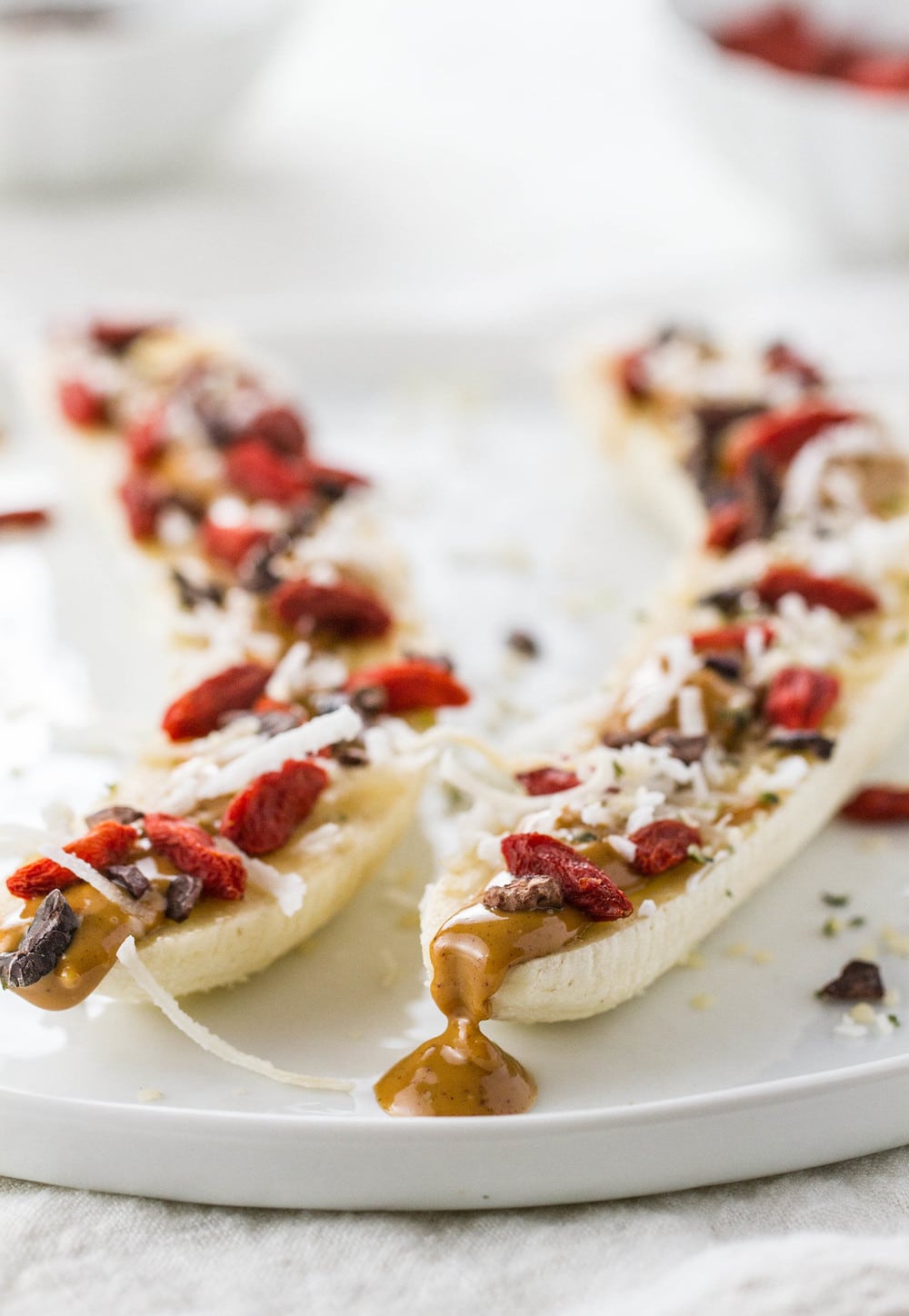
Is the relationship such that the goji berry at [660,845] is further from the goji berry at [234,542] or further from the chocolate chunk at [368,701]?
the goji berry at [234,542]

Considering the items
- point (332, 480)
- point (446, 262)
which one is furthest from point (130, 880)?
point (446, 262)

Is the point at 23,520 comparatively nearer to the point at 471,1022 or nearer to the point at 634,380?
the point at 634,380

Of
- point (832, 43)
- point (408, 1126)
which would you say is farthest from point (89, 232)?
point (408, 1126)

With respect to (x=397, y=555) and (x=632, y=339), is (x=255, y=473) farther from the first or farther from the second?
(x=632, y=339)

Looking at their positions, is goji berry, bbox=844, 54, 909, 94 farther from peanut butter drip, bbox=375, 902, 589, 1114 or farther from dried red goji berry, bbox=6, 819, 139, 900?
dried red goji berry, bbox=6, 819, 139, 900

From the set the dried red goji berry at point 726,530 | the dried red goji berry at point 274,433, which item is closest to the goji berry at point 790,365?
the dried red goji berry at point 726,530
